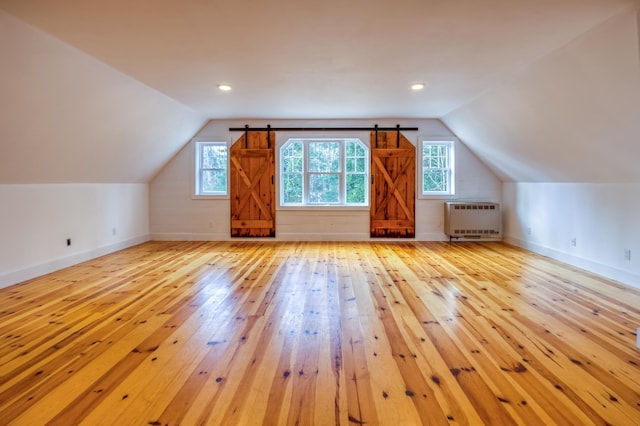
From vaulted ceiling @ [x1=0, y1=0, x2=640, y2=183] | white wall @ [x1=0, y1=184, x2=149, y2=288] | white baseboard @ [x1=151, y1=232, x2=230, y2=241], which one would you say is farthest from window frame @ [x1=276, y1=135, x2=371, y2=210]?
white wall @ [x1=0, y1=184, x2=149, y2=288]

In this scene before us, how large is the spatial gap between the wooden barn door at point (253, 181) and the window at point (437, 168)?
3113 millimetres

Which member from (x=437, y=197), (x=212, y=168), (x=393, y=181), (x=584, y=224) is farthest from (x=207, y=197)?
(x=584, y=224)

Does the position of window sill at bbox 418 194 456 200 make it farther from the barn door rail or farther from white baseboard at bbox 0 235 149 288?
white baseboard at bbox 0 235 149 288

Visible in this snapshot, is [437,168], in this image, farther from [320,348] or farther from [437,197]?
[320,348]

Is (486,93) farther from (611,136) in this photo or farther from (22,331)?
(22,331)

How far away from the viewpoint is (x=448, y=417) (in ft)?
5.74

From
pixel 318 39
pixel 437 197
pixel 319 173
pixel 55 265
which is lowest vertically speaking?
pixel 55 265

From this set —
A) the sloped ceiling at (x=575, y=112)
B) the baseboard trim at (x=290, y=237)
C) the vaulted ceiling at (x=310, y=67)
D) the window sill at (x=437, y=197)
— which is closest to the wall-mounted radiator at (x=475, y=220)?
the window sill at (x=437, y=197)

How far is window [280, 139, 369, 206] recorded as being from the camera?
24.2 ft

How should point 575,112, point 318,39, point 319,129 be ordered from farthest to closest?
point 319,129 < point 575,112 < point 318,39

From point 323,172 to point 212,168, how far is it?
2.28 m

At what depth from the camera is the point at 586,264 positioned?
475 cm

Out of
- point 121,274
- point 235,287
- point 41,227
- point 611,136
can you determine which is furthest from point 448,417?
point 41,227

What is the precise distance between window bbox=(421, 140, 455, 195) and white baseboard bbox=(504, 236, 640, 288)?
1.68 meters
